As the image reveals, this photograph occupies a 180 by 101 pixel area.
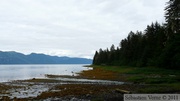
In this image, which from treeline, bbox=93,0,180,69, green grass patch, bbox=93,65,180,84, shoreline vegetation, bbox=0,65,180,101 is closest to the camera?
shoreline vegetation, bbox=0,65,180,101

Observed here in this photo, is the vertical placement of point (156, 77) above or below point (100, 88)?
above

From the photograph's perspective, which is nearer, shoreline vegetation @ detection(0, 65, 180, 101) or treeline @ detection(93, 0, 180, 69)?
shoreline vegetation @ detection(0, 65, 180, 101)

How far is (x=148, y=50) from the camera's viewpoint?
89562 mm

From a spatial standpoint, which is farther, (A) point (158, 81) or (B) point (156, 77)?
(B) point (156, 77)

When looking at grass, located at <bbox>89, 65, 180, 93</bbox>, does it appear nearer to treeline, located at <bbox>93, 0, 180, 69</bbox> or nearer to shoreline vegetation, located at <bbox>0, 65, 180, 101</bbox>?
shoreline vegetation, located at <bbox>0, 65, 180, 101</bbox>

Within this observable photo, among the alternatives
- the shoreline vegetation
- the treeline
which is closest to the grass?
the shoreline vegetation

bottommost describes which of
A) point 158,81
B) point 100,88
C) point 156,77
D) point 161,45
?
point 100,88

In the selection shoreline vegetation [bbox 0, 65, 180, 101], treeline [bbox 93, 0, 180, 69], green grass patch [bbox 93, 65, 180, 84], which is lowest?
shoreline vegetation [bbox 0, 65, 180, 101]

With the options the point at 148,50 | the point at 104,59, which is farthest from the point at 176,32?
the point at 104,59

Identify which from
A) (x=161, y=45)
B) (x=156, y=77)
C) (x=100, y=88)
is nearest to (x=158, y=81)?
(x=156, y=77)

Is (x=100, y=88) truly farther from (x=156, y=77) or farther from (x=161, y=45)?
(x=161, y=45)

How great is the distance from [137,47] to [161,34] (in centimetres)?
2197

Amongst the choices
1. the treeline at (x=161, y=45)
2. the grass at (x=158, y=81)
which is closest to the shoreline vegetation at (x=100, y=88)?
the grass at (x=158, y=81)

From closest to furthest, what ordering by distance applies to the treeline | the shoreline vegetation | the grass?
1. the shoreline vegetation
2. the grass
3. the treeline
